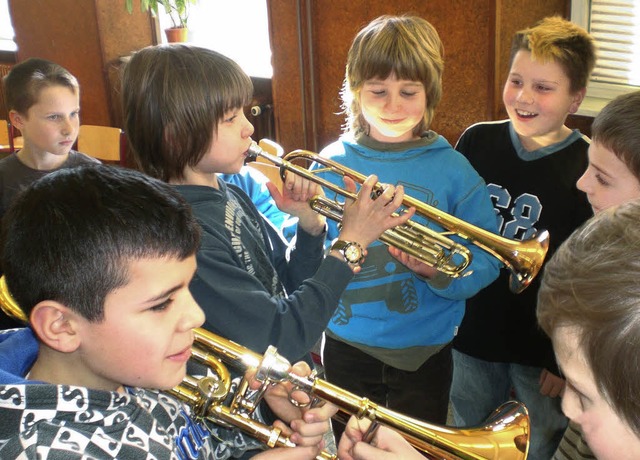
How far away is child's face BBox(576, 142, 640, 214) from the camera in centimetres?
149

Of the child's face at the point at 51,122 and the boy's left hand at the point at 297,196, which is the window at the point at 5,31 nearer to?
the child's face at the point at 51,122

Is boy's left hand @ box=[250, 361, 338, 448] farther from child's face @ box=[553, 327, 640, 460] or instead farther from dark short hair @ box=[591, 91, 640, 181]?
dark short hair @ box=[591, 91, 640, 181]

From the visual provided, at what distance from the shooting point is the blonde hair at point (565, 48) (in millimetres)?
1876

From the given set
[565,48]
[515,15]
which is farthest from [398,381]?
[515,15]

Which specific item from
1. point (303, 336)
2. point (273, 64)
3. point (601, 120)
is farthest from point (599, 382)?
point (273, 64)

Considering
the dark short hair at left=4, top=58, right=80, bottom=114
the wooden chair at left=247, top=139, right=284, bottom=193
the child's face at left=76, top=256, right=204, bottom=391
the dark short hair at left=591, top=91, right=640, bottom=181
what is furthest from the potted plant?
the child's face at left=76, top=256, right=204, bottom=391

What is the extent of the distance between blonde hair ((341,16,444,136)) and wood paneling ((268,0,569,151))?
1.36 m

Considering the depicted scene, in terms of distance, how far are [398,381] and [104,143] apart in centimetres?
325

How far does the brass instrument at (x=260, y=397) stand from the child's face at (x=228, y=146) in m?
0.41

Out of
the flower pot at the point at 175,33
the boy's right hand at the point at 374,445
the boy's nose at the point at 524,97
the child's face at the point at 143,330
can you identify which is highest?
the flower pot at the point at 175,33

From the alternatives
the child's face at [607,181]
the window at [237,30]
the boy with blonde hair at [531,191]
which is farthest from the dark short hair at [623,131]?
the window at [237,30]

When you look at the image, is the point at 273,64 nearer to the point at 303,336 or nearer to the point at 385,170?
the point at 385,170

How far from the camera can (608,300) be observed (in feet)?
2.55

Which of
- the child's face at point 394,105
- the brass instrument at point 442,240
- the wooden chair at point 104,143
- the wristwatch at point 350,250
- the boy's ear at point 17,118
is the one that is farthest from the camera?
the wooden chair at point 104,143
